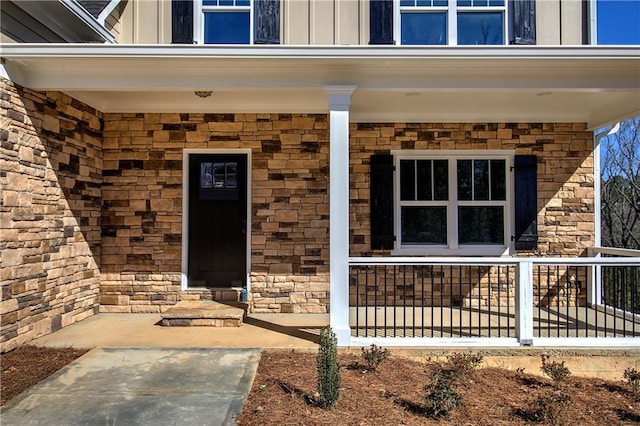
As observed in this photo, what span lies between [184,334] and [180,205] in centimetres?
181

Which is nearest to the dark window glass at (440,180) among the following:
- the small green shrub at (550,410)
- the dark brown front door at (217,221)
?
the dark brown front door at (217,221)

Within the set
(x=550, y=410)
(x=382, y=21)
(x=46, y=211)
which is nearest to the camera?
(x=550, y=410)

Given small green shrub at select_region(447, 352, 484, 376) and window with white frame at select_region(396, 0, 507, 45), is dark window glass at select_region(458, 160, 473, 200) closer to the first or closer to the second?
window with white frame at select_region(396, 0, 507, 45)

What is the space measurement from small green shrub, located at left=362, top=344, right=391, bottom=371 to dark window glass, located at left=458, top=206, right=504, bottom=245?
2.64 meters

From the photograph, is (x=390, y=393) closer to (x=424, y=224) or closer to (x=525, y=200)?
(x=424, y=224)

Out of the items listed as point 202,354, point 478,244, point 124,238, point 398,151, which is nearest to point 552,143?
point 478,244

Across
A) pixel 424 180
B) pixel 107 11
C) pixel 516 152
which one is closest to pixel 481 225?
pixel 424 180

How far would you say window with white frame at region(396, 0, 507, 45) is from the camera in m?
5.80

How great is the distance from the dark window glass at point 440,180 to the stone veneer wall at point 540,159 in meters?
0.24

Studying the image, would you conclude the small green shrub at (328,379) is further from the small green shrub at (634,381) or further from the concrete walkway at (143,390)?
the small green shrub at (634,381)

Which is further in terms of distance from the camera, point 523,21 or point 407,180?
point 407,180

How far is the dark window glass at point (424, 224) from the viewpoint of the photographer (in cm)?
608

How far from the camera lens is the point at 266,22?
18.8 feet

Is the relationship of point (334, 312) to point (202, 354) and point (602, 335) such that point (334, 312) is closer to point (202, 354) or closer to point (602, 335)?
point (202, 354)
